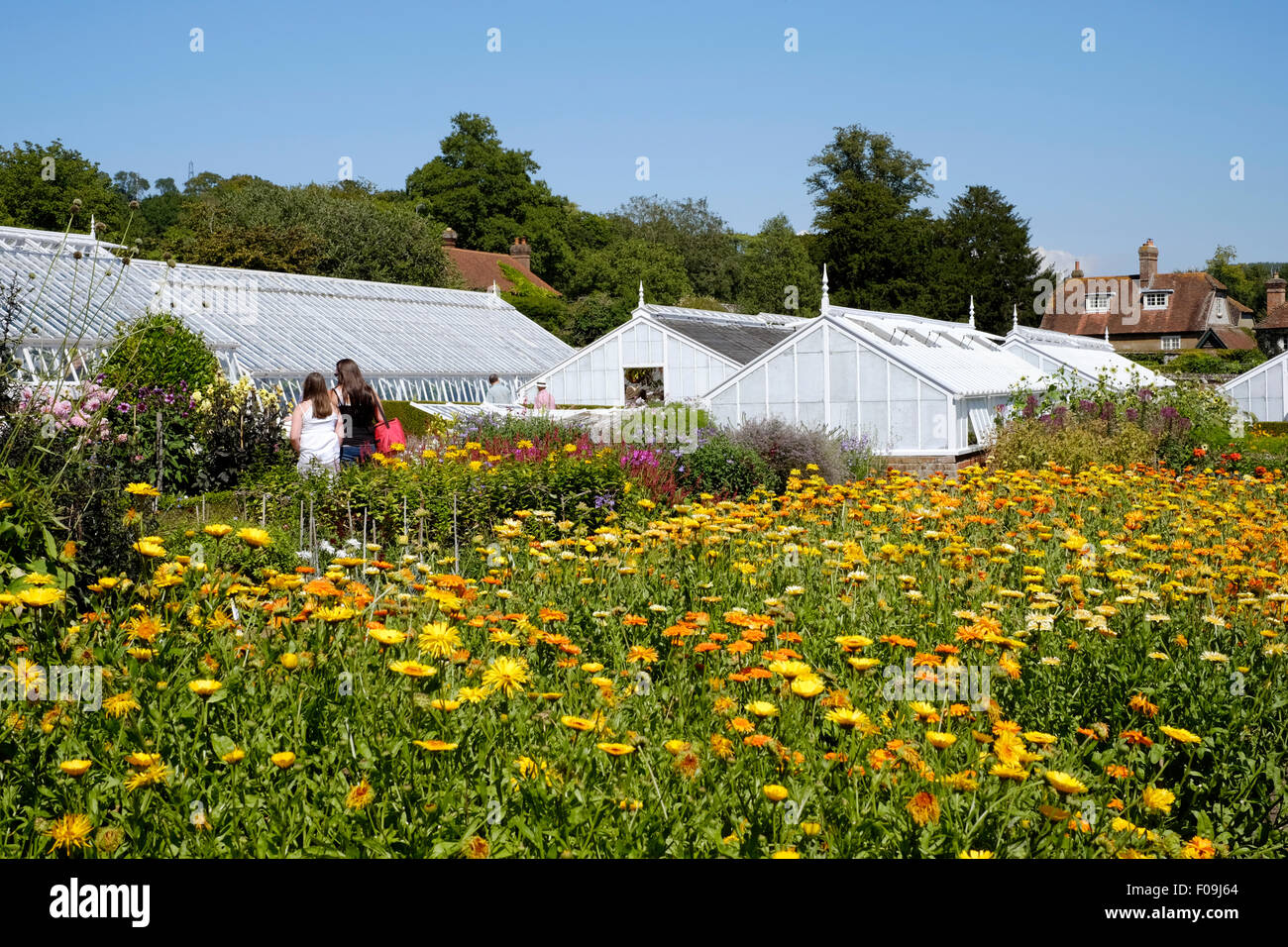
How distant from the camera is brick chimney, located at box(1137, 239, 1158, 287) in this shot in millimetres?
70250

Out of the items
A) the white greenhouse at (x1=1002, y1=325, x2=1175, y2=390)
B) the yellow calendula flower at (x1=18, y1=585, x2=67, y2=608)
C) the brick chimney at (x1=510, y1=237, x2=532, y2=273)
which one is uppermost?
the brick chimney at (x1=510, y1=237, x2=532, y2=273)

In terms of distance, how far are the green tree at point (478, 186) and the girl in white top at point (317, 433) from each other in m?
52.0

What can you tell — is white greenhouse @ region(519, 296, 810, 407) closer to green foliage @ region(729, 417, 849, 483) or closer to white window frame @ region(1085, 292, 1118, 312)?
green foliage @ region(729, 417, 849, 483)

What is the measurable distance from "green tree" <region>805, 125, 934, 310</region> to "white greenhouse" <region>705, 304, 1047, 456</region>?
38.9 m

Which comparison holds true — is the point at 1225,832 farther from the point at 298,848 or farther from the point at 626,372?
the point at 626,372

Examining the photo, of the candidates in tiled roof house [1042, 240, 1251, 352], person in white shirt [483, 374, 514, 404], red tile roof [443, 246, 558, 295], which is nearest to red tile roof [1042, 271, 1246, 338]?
tiled roof house [1042, 240, 1251, 352]

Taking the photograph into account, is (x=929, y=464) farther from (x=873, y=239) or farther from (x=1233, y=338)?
(x=1233, y=338)

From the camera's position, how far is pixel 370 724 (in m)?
2.98

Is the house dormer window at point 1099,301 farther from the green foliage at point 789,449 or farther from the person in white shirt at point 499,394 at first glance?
the green foliage at point 789,449

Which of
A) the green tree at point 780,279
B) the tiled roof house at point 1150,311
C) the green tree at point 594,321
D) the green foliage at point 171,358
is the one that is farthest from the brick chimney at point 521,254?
the green foliage at point 171,358

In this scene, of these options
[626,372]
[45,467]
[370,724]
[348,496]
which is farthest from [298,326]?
[370,724]

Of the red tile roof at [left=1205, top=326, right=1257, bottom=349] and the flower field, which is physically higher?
the red tile roof at [left=1205, top=326, right=1257, bottom=349]

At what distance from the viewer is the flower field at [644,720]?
264cm

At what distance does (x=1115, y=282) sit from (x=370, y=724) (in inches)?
3131
